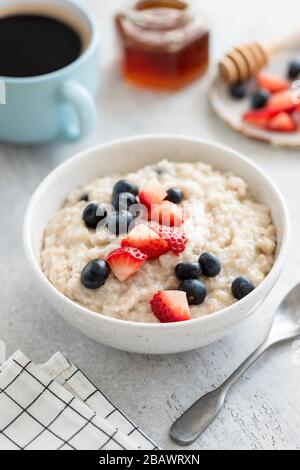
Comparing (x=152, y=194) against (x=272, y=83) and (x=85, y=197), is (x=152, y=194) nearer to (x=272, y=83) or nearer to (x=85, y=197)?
(x=85, y=197)

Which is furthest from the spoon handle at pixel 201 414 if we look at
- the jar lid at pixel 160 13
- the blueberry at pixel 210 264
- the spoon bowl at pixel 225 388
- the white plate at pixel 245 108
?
the jar lid at pixel 160 13

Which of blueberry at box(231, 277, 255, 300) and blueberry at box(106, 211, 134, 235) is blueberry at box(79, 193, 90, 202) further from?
blueberry at box(231, 277, 255, 300)

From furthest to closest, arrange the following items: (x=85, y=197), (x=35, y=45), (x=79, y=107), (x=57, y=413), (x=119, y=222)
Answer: (x=35, y=45) → (x=79, y=107) → (x=85, y=197) → (x=119, y=222) → (x=57, y=413)

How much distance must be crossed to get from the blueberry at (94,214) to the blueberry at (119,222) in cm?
4

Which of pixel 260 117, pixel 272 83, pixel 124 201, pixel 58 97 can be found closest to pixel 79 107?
pixel 58 97

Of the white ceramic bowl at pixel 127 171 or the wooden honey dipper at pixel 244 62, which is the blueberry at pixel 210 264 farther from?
the wooden honey dipper at pixel 244 62

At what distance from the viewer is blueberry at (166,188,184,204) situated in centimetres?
179

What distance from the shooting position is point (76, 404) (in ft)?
5.09

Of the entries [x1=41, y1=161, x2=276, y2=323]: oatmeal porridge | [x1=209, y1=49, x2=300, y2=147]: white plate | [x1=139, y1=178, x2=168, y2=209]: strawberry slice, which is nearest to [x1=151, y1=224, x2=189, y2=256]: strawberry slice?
[x1=41, y1=161, x2=276, y2=323]: oatmeal porridge

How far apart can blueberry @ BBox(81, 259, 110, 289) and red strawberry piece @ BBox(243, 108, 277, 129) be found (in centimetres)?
95

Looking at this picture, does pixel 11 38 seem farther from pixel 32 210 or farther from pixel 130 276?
pixel 130 276

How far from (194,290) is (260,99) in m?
0.97

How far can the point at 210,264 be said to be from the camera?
163 cm
